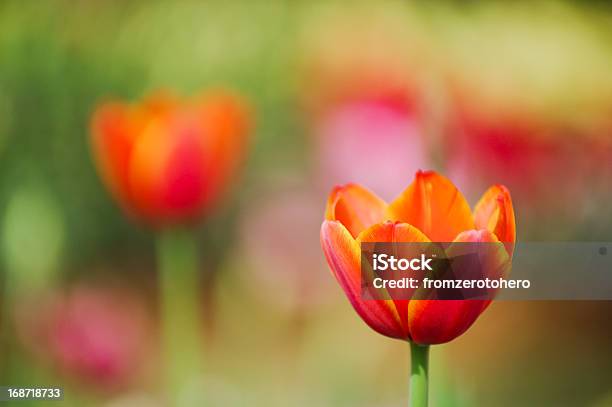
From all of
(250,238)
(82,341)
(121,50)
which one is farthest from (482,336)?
(121,50)

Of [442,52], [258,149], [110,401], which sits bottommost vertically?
[110,401]

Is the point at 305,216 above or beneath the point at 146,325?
above

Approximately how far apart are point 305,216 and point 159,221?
10.1 inches

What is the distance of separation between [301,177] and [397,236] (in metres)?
0.46

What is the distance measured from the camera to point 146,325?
1.40 meters

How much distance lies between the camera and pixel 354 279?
2.96ft

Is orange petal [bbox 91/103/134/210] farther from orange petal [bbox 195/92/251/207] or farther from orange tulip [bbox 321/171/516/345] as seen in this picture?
orange tulip [bbox 321/171/516/345]

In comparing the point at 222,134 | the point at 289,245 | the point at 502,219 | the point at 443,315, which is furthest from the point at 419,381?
the point at 222,134

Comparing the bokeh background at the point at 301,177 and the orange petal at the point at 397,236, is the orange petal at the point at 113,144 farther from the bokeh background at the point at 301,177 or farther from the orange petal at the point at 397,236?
the orange petal at the point at 397,236

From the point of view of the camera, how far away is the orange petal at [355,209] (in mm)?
1001

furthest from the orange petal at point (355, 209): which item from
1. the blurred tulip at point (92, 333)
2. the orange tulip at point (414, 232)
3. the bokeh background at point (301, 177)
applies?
the blurred tulip at point (92, 333)

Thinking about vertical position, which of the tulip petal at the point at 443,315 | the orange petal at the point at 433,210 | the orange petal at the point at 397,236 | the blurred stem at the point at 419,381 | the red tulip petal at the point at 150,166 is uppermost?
the red tulip petal at the point at 150,166

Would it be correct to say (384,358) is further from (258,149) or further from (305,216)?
(258,149)

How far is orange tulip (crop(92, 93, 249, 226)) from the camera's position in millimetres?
1304
